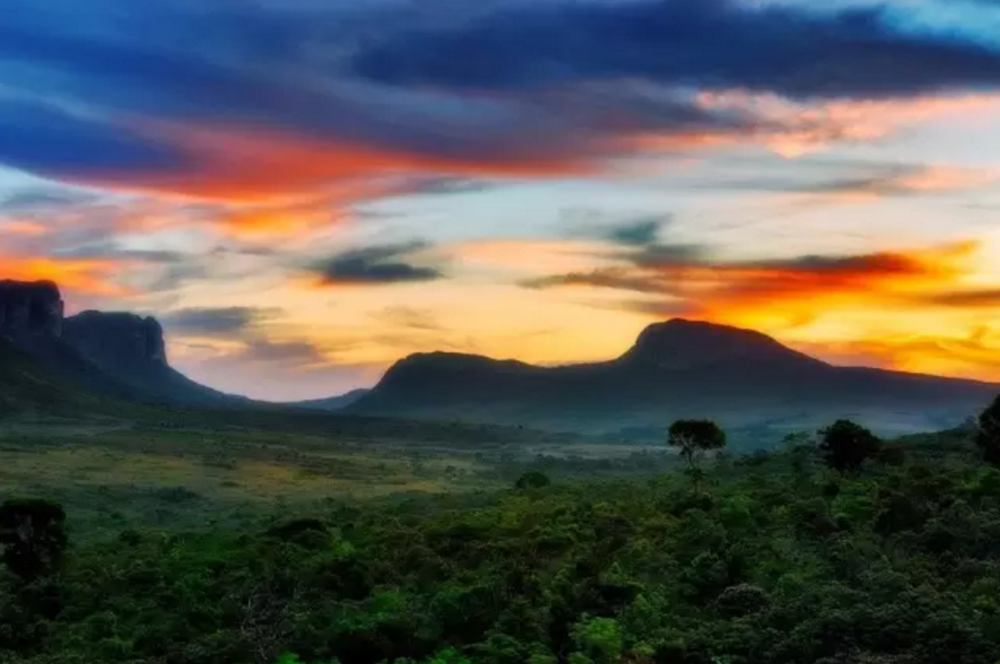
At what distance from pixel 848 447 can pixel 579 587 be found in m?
22.5

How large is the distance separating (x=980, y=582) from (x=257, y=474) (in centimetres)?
7664

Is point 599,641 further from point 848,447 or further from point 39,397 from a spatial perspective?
point 39,397

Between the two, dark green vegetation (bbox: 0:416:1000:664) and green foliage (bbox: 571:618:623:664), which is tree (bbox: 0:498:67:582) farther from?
green foliage (bbox: 571:618:623:664)

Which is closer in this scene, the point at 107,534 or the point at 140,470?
the point at 107,534

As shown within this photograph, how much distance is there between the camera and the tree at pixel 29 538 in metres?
31.4

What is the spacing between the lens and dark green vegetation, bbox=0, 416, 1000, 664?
19.3 metres

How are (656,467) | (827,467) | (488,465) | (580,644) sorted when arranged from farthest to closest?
(488,465)
(656,467)
(827,467)
(580,644)

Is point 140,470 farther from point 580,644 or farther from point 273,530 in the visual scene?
point 580,644

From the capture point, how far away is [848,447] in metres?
42.8

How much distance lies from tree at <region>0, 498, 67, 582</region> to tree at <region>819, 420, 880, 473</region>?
28244mm

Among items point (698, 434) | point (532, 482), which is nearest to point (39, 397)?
point (532, 482)

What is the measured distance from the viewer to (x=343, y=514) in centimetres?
4834

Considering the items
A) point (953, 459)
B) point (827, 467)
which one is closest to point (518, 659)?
point (827, 467)

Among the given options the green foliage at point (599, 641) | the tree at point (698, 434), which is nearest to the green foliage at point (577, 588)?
the green foliage at point (599, 641)
